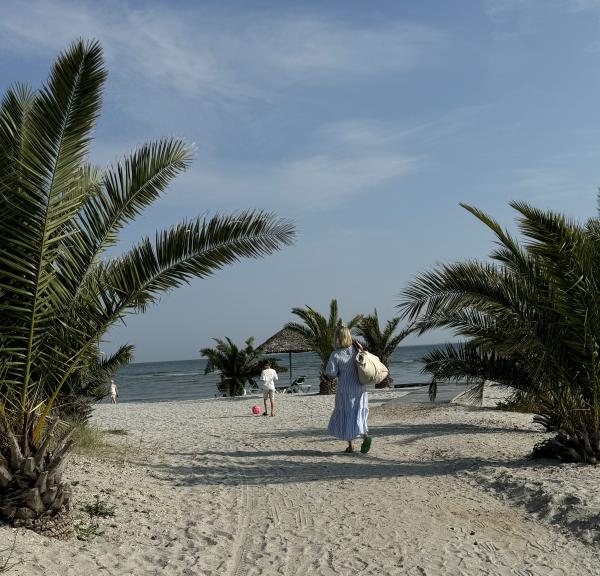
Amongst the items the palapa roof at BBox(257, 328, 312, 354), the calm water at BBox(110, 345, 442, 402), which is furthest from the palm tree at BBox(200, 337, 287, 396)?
the calm water at BBox(110, 345, 442, 402)

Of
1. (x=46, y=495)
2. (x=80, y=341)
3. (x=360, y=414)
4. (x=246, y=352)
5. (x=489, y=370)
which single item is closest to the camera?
(x=46, y=495)

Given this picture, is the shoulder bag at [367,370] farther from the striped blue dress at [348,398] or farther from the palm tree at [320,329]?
the palm tree at [320,329]

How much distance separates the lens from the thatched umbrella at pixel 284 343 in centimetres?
2550

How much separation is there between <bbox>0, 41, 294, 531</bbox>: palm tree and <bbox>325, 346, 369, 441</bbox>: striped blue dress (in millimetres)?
2797

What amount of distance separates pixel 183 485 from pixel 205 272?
7.85ft

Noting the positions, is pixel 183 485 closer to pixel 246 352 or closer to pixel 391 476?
pixel 391 476

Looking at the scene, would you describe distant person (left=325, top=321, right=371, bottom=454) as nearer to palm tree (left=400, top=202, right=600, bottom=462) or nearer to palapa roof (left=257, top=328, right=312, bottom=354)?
palm tree (left=400, top=202, right=600, bottom=462)

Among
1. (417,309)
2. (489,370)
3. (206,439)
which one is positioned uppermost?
(417,309)

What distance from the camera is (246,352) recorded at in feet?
88.6

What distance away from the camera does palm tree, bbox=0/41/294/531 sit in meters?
5.05

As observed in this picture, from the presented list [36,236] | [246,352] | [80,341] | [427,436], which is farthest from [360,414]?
[246,352]

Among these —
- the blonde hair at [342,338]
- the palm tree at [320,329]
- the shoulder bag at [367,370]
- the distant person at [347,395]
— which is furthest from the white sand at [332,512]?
the palm tree at [320,329]

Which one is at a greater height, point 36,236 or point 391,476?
point 36,236

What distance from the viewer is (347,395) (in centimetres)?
843
